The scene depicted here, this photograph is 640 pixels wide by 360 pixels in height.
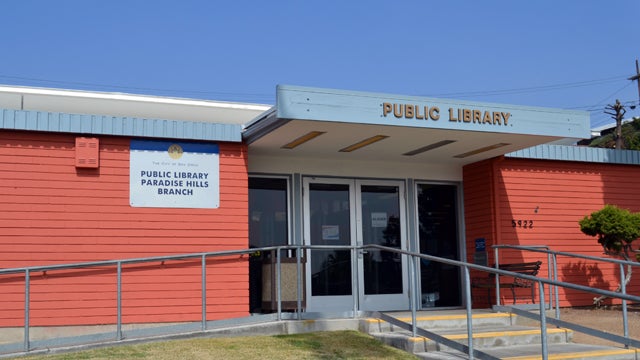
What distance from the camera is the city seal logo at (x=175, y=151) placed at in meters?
10.2

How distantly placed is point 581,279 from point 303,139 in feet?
19.1

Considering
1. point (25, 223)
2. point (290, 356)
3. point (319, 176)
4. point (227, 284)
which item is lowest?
Answer: point (290, 356)

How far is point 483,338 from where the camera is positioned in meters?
8.52

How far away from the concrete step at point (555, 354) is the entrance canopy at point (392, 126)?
9.62 feet

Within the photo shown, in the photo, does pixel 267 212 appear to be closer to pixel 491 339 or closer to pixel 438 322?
pixel 438 322

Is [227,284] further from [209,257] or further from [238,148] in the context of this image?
[238,148]

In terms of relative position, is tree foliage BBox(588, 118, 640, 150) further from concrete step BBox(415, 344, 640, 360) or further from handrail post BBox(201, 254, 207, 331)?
handrail post BBox(201, 254, 207, 331)

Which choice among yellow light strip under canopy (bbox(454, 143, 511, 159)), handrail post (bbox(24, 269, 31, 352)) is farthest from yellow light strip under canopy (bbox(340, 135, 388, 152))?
handrail post (bbox(24, 269, 31, 352))

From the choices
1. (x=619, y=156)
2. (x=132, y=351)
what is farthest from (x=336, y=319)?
(x=619, y=156)

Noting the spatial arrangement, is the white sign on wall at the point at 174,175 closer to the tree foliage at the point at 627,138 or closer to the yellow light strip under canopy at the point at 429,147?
the yellow light strip under canopy at the point at 429,147

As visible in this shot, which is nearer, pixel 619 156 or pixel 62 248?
pixel 62 248

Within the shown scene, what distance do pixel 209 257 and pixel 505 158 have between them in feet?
17.7

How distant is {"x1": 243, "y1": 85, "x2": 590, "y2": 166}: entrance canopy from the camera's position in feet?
29.3

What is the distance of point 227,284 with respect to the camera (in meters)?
10.1
